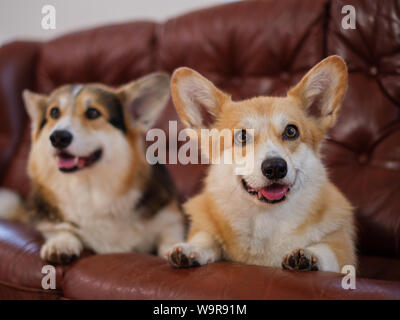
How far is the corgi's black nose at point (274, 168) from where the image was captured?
93 centimetres

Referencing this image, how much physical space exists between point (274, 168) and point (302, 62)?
0.81 m

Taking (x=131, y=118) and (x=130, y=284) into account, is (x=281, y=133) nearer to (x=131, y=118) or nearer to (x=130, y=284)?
(x=130, y=284)

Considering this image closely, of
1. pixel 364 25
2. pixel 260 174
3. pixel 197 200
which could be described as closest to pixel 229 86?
pixel 364 25

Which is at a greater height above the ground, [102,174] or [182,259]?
[102,174]

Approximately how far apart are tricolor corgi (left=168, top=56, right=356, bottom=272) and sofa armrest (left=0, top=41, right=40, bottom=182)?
1617 millimetres

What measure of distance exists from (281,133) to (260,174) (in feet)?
0.53

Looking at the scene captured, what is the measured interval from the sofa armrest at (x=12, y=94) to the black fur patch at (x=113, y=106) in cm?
111

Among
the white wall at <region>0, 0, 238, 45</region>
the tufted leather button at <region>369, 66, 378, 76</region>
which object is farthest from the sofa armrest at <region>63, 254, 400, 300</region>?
the white wall at <region>0, 0, 238, 45</region>

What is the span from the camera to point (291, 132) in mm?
1062

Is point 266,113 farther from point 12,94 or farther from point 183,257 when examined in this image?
point 12,94

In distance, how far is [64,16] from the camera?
2.71 metres

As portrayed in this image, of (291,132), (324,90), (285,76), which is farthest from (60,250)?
(285,76)

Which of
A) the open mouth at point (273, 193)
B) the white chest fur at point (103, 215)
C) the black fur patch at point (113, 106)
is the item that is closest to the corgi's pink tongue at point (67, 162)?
the white chest fur at point (103, 215)

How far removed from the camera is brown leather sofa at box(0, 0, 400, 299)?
960mm
